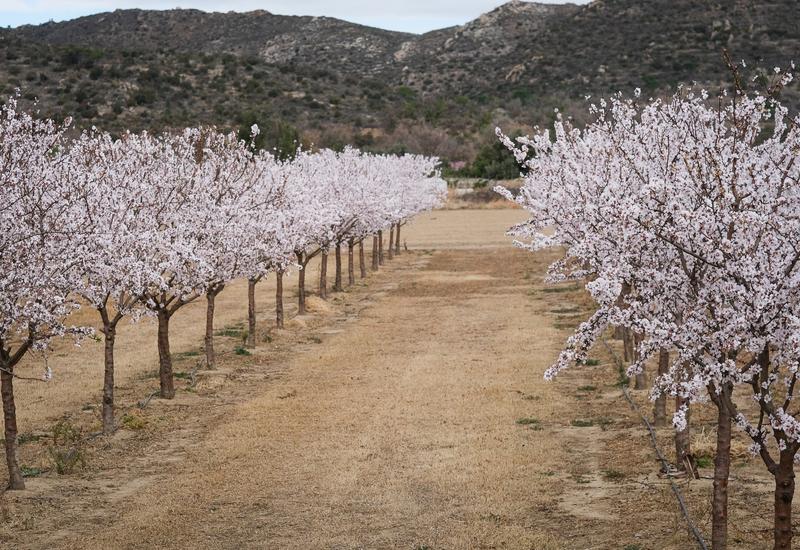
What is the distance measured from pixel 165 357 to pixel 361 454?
266 inches

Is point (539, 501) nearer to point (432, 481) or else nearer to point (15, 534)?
point (432, 481)

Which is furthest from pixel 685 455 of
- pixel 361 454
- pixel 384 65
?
pixel 384 65

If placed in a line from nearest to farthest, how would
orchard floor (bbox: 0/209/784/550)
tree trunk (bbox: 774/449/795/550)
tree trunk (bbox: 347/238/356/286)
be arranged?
tree trunk (bbox: 774/449/795/550) → orchard floor (bbox: 0/209/784/550) → tree trunk (bbox: 347/238/356/286)

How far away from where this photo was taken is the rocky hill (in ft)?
254

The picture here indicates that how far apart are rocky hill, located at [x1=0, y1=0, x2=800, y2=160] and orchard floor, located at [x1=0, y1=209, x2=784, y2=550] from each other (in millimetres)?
34030

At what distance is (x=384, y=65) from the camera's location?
13075 cm

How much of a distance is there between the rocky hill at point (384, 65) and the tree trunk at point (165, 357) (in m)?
36.4

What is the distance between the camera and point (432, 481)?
1723 centimetres

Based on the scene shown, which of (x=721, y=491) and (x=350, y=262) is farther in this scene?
(x=350, y=262)

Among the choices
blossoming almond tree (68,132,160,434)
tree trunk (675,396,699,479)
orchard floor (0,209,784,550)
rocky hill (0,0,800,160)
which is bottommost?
orchard floor (0,209,784,550)

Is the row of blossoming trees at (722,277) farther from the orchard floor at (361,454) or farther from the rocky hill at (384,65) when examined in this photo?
the rocky hill at (384,65)

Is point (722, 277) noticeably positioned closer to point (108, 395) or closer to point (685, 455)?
point (685, 455)

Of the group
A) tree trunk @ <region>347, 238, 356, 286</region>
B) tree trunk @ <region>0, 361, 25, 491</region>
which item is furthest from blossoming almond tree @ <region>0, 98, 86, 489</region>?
tree trunk @ <region>347, 238, 356, 286</region>

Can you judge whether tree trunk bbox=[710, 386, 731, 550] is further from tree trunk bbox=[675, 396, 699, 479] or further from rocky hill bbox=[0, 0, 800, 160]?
rocky hill bbox=[0, 0, 800, 160]
